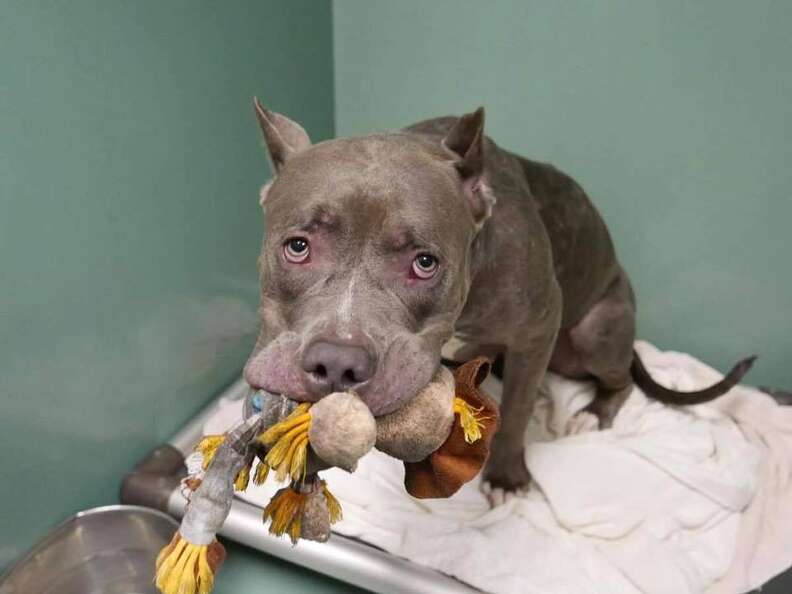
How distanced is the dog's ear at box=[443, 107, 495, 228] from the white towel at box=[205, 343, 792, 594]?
3.72ft

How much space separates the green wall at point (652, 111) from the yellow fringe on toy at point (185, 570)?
236 cm

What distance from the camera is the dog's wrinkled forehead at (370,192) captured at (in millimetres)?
1555

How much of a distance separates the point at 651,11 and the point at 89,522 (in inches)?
A: 107

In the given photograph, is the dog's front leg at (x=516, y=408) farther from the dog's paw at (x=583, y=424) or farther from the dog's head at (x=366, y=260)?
the dog's head at (x=366, y=260)

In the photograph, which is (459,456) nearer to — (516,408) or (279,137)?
(279,137)

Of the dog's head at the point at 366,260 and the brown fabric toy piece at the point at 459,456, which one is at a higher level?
the dog's head at the point at 366,260

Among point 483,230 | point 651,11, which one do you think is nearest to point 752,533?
point 483,230

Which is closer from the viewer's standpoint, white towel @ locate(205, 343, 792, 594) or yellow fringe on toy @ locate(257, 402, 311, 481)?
yellow fringe on toy @ locate(257, 402, 311, 481)

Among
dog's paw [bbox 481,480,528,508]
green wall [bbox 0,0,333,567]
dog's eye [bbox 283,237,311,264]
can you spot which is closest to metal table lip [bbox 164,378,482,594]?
dog's paw [bbox 481,480,528,508]

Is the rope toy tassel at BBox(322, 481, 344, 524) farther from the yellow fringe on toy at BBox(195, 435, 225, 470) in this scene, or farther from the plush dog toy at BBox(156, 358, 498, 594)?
the yellow fringe on toy at BBox(195, 435, 225, 470)

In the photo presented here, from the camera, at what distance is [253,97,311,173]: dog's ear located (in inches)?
71.7

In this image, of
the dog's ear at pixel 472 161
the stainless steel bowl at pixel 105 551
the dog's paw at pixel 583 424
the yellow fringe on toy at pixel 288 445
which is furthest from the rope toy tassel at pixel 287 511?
the dog's paw at pixel 583 424

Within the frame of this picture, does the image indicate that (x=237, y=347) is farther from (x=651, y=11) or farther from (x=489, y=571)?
(x=651, y=11)

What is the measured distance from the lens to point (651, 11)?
274cm
